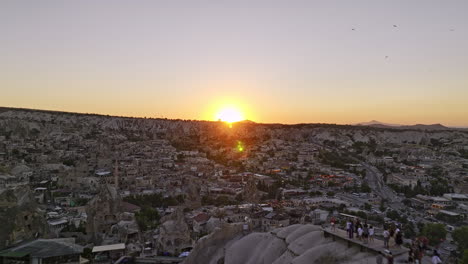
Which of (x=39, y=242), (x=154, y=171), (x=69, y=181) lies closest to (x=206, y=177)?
(x=154, y=171)

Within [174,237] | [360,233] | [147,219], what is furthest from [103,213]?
[360,233]

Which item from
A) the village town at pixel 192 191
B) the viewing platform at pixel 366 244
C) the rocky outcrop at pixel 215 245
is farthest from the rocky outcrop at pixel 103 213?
the viewing platform at pixel 366 244

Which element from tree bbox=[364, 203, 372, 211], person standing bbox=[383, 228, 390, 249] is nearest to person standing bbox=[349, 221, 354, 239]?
person standing bbox=[383, 228, 390, 249]

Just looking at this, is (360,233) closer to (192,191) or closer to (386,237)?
(386,237)

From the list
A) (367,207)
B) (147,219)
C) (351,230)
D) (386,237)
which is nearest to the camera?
(386,237)

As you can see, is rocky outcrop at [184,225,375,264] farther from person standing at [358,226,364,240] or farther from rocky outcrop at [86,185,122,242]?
rocky outcrop at [86,185,122,242]
